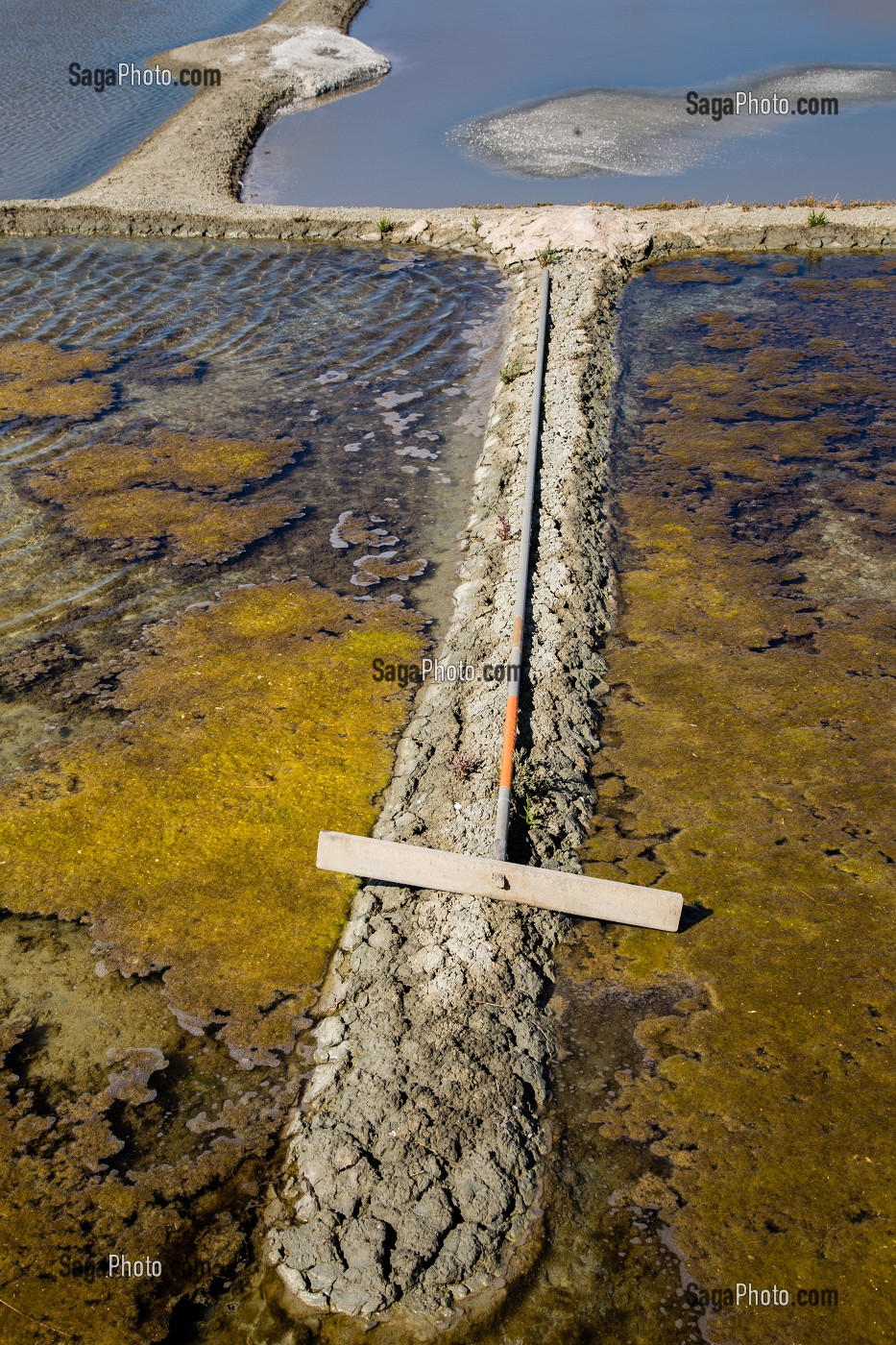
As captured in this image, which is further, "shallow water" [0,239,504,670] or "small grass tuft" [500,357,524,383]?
"small grass tuft" [500,357,524,383]

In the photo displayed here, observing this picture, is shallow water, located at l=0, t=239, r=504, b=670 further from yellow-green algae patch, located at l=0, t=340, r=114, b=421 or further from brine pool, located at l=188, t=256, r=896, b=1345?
brine pool, located at l=188, t=256, r=896, b=1345

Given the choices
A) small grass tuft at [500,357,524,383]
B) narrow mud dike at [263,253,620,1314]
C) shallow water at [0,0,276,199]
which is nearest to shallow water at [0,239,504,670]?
small grass tuft at [500,357,524,383]

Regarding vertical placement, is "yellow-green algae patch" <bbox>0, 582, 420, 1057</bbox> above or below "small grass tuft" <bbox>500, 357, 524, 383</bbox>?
below

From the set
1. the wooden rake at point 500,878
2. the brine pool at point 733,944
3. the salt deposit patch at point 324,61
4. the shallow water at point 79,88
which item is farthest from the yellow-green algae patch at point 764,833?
the salt deposit patch at point 324,61

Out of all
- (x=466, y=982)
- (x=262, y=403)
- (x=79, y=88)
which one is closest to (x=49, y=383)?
(x=262, y=403)

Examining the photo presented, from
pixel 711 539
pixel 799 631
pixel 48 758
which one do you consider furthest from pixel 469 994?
pixel 711 539

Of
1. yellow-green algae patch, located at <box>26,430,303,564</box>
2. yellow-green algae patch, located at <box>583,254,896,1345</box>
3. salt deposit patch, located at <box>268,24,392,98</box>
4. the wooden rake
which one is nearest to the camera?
yellow-green algae patch, located at <box>583,254,896,1345</box>

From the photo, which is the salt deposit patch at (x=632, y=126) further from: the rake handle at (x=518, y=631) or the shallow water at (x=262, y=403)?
the rake handle at (x=518, y=631)

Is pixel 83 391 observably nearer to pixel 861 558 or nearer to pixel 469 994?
pixel 861 558
